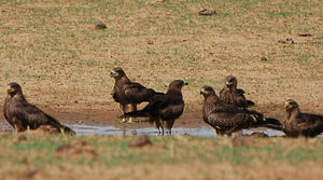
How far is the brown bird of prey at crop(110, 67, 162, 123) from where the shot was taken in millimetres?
18484

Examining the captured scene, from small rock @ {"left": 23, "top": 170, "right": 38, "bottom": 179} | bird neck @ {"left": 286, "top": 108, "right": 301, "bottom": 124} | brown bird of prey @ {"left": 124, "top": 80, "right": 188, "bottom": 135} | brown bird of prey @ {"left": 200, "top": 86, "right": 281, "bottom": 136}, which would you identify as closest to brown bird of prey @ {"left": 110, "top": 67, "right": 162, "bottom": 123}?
brown bird of prey @ {"left": 124, "top": 80, "right": 188, "bottom": 135}

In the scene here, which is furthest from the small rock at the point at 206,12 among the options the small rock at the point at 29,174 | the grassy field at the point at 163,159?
the small rock at the point at 29,174

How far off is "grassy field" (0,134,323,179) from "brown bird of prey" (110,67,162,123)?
804 centimetres

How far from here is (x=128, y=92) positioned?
18.6m

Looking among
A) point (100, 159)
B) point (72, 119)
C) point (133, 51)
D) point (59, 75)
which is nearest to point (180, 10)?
point (133, 51)

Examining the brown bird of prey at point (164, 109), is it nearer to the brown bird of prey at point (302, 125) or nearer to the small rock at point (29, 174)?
the brown bird of prey at point (302, 125)

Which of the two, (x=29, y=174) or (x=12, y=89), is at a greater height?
(x=12, y=89)

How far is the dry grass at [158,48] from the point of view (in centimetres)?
2234

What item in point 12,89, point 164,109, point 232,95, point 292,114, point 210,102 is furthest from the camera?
point 232,95

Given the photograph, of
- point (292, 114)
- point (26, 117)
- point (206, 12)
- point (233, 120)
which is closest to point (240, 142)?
point (292, 114)

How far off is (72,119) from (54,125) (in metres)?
6.13

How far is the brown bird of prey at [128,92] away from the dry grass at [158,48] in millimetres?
1756

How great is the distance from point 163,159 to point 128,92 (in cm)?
1027

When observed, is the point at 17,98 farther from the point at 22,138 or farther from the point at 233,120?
the point at 233,120
